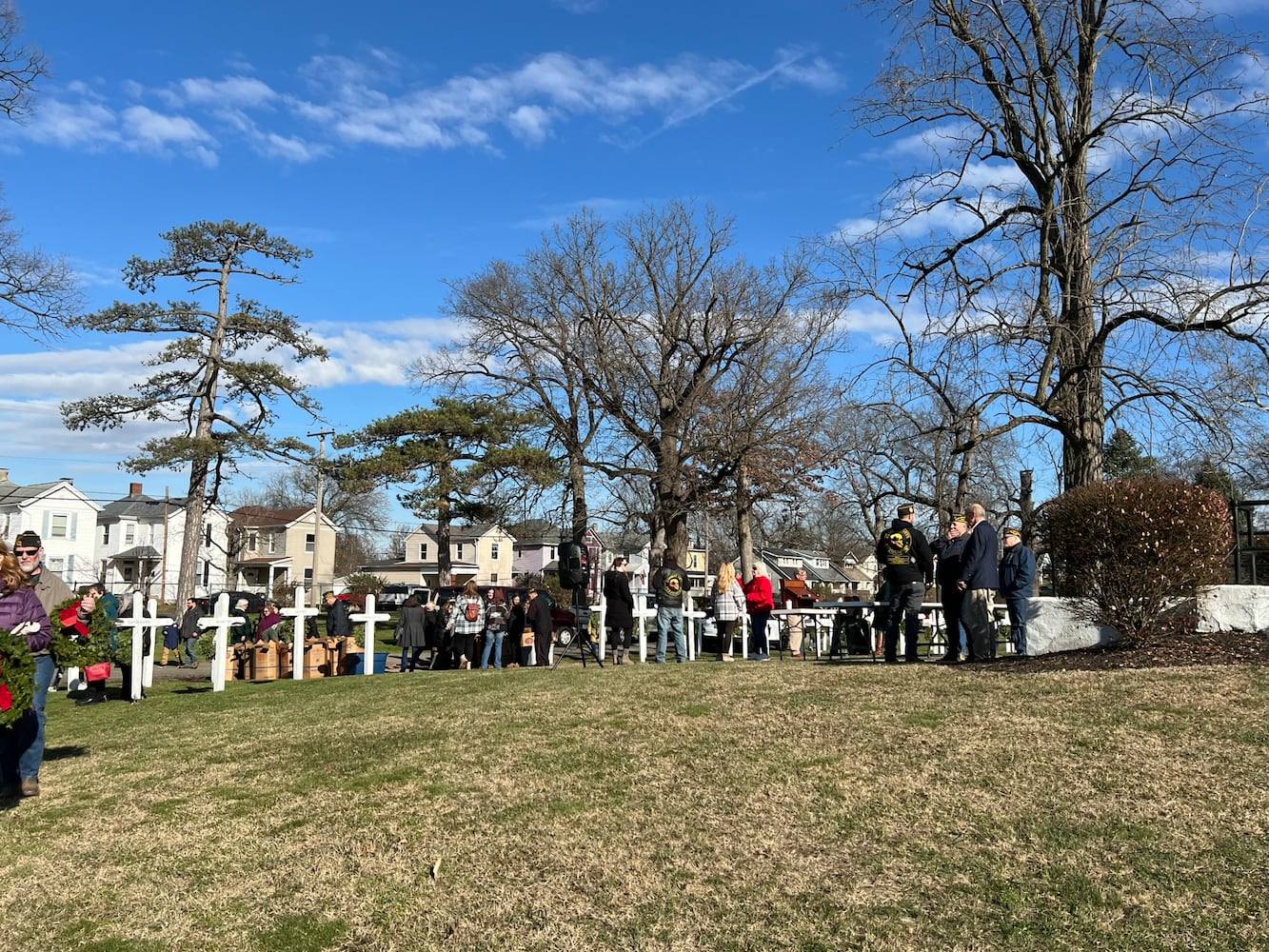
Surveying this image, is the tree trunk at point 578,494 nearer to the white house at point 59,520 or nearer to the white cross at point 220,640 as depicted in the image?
the white cross at point 220,640

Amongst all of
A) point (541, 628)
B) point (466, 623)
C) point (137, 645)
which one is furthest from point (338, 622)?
point (137, 645)

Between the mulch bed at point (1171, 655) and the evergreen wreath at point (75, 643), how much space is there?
8.25 meters

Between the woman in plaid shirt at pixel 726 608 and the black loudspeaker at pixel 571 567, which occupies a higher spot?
the black loudspeaker at pixel 571 567

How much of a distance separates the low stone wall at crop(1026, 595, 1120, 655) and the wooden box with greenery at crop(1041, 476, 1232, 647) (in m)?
0.29

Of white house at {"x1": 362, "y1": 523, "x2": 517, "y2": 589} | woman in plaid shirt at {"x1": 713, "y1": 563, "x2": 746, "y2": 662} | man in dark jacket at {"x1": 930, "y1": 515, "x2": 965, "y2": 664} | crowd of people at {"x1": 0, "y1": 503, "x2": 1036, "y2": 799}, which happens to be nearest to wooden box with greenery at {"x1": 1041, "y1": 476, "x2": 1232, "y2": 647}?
crowd of people at {"x1": 0, "y1": 503, "x2": 1036, "y2": 799}

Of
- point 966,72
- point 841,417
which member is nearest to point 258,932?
point 966,72

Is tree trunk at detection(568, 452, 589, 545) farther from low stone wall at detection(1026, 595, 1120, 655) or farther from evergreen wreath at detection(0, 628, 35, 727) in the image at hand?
evergreen wreath at detection(0, 628, 35, 727)

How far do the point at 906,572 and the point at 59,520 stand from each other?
65.0 metres

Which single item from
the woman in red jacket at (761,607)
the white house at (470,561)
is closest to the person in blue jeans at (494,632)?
the woman in red jacket at (761,607)

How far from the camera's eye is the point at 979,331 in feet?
45.5

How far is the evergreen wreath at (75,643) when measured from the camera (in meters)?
6.96

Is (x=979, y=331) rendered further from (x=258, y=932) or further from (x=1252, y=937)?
(x=258, y=932)

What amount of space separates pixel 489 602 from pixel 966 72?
11.6m

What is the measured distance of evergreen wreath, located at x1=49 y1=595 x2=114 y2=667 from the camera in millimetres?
6961
